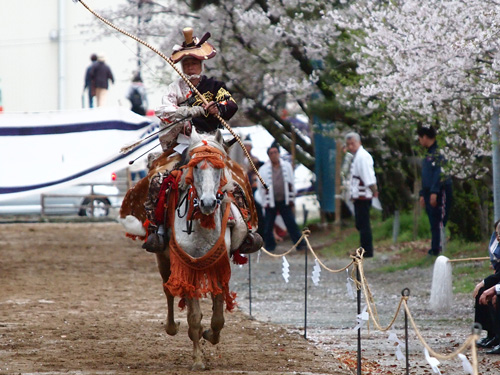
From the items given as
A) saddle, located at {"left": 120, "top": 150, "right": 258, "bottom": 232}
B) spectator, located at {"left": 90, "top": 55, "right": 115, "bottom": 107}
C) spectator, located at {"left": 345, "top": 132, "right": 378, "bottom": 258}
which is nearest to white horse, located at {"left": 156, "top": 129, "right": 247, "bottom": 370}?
saddle, located at {"left": 120, "top": 150, "right": 258, "bottom": 232}

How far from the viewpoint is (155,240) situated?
30.0 feet

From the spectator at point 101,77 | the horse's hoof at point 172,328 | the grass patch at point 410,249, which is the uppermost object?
the spectator at point 101,77

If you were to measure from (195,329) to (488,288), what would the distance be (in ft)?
9.02

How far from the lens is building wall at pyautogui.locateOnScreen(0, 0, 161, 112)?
117 feet

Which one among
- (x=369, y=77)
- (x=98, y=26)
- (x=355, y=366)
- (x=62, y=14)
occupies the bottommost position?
(x=355, y=366)

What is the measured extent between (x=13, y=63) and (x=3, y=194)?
19.8 m

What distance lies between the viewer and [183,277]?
8.79m

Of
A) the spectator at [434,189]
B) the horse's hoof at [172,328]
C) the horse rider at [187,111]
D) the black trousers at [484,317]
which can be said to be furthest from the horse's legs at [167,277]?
the spectator at [434,189]

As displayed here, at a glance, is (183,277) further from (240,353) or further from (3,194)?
(3,194)

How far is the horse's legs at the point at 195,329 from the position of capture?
876cm

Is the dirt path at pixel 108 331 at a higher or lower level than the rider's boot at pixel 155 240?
lower

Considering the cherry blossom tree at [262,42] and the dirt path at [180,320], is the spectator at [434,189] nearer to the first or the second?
the dirt path at [180,320]

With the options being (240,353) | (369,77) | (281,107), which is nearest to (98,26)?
(281,107)

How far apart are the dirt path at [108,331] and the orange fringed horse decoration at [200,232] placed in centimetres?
59
